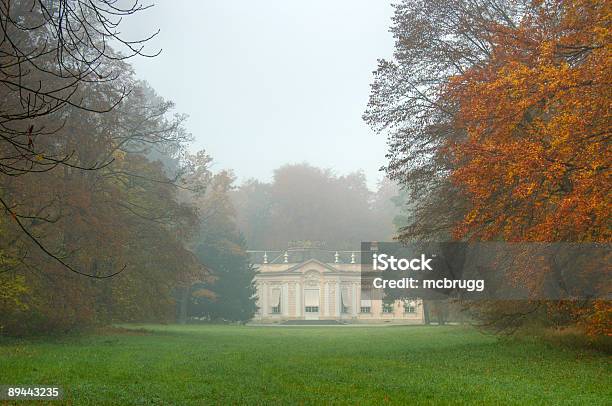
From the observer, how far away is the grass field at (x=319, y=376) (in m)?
9.67

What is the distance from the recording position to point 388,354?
18.0 meters

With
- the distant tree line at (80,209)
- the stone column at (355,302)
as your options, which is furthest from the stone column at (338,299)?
the distant tree line at (80,209)

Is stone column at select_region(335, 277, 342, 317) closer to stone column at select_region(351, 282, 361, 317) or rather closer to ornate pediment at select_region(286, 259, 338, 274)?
ornate pediment at select_region(286, 259, 338, 274)

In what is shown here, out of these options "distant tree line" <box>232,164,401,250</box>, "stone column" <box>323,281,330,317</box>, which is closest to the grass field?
"stone column" <box>323,281,330,317</box>

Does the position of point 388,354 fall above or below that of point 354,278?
below

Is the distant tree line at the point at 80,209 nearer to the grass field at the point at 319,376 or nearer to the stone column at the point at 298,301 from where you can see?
the grass field at the point at 319,376

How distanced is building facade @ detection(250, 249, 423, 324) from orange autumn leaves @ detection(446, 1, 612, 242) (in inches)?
2261

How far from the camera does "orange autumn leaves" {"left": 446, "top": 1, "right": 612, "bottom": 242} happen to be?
12.6 meters

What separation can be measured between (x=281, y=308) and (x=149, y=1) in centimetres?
6865

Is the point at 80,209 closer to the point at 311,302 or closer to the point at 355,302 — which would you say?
the point at 311,302

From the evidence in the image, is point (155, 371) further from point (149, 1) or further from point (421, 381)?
point (149, 1)

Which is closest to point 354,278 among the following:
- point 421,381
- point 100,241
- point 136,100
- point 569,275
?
point 136,100

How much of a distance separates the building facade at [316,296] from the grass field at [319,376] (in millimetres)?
54768

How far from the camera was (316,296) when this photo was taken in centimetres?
7319
